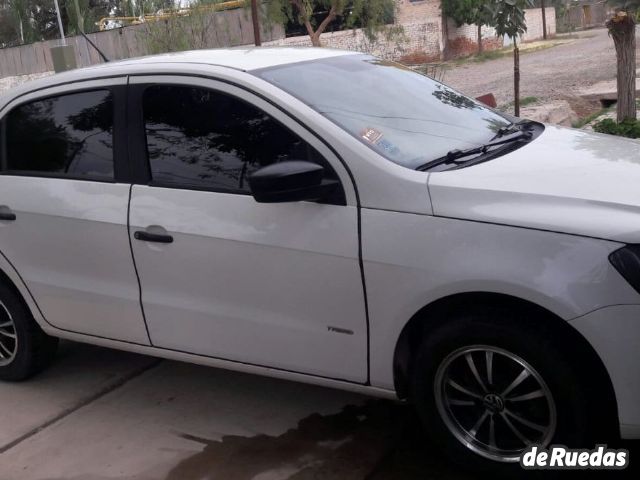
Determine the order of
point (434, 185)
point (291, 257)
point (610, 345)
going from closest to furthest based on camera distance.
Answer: point (610, 345) → point (434, 185) → point (291, 257)

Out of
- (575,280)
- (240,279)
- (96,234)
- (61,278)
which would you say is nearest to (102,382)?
(61,278)

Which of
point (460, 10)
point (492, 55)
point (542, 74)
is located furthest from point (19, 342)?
point (492, 55)

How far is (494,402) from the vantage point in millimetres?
3189

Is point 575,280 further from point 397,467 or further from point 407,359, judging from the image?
point 397,467

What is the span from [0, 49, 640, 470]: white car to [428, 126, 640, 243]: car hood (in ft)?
0.04

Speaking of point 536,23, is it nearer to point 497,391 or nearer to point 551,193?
point 551,193

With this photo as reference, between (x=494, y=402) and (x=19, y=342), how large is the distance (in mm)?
2768

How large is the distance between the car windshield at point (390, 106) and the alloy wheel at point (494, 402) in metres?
0.86

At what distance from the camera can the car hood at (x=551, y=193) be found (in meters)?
→ 2.88

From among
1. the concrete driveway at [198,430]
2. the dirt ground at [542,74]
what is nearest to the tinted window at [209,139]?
the concrete driveway at [198,430]

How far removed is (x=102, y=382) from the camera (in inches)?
186

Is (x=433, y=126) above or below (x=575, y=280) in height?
above

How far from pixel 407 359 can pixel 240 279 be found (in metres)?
0.82

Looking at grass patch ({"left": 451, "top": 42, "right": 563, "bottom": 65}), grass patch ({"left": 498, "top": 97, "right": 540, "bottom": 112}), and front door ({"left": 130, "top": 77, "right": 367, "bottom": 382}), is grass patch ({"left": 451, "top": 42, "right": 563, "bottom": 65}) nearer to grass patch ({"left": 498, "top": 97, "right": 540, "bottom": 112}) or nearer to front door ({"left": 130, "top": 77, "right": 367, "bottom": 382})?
grass patch ({"left": 498, "top": 97, "right": 540, "bottom": 112})
